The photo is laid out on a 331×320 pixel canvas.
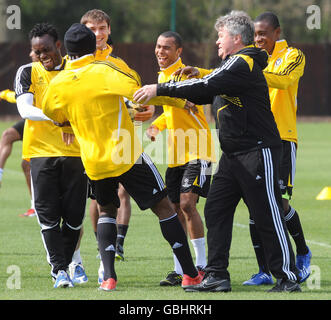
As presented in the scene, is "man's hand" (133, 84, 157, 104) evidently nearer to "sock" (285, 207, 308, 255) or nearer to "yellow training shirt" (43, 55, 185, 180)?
"yellow training shirt" (43, 55, 185, 180)

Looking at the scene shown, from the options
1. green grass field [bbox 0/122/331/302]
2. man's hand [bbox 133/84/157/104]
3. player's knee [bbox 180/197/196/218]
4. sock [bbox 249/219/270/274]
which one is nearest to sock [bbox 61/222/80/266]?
green grass field [bbox 0/122/331/302]

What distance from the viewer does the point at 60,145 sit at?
8328mm

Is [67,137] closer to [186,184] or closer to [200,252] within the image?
[186,184]

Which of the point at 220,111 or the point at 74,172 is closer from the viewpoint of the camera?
the point at 220,111

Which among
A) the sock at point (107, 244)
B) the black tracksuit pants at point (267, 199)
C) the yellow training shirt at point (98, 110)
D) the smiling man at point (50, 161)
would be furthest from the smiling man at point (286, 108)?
the smiling man at point (50, 161)

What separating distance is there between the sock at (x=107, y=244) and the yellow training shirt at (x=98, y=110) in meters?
0.47

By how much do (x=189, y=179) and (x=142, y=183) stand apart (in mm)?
1237

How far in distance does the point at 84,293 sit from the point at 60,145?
1492 millimetres

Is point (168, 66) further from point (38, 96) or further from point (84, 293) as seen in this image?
point (84, 293)

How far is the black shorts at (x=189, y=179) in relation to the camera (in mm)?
8758

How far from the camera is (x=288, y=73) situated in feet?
27.8

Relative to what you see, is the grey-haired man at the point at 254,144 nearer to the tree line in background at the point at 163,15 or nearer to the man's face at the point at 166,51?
the man's face at the point at 166,51
